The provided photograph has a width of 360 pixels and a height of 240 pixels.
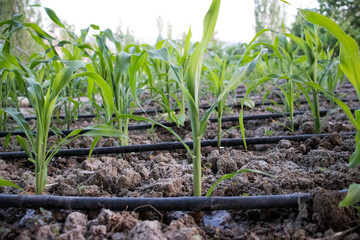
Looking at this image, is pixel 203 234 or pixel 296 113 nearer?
pixel 203 234

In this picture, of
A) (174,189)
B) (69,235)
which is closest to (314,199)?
(174,189)

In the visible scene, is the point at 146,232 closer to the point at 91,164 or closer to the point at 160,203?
the point at 160,203

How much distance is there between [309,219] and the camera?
0.74 metres

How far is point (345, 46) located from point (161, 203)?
704mm

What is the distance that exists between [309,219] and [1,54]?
1.27 meters

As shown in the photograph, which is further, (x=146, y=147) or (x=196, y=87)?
(x=146, y=147)

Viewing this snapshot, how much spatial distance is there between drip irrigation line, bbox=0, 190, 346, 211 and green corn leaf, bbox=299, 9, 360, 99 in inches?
15.8

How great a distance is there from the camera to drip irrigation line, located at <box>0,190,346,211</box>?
0.79 meters

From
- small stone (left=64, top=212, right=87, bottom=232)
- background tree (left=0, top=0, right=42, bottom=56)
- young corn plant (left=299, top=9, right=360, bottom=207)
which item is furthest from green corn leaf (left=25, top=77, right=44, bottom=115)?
background tree (left=0, top=0, right=42, bottom=56)

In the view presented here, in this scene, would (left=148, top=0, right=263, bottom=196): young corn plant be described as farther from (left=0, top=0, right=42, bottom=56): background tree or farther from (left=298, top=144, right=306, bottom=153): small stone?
(left=0, top=0, right=42, bottom=56): background tree

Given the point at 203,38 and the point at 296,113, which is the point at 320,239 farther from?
the point at 296,113

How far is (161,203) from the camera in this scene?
814mm

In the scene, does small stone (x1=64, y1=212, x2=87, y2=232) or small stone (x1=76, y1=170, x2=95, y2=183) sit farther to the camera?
small stone (x1=76, y1=170, x2=95, y2=183)

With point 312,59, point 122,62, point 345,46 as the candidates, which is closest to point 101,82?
point 122,62
